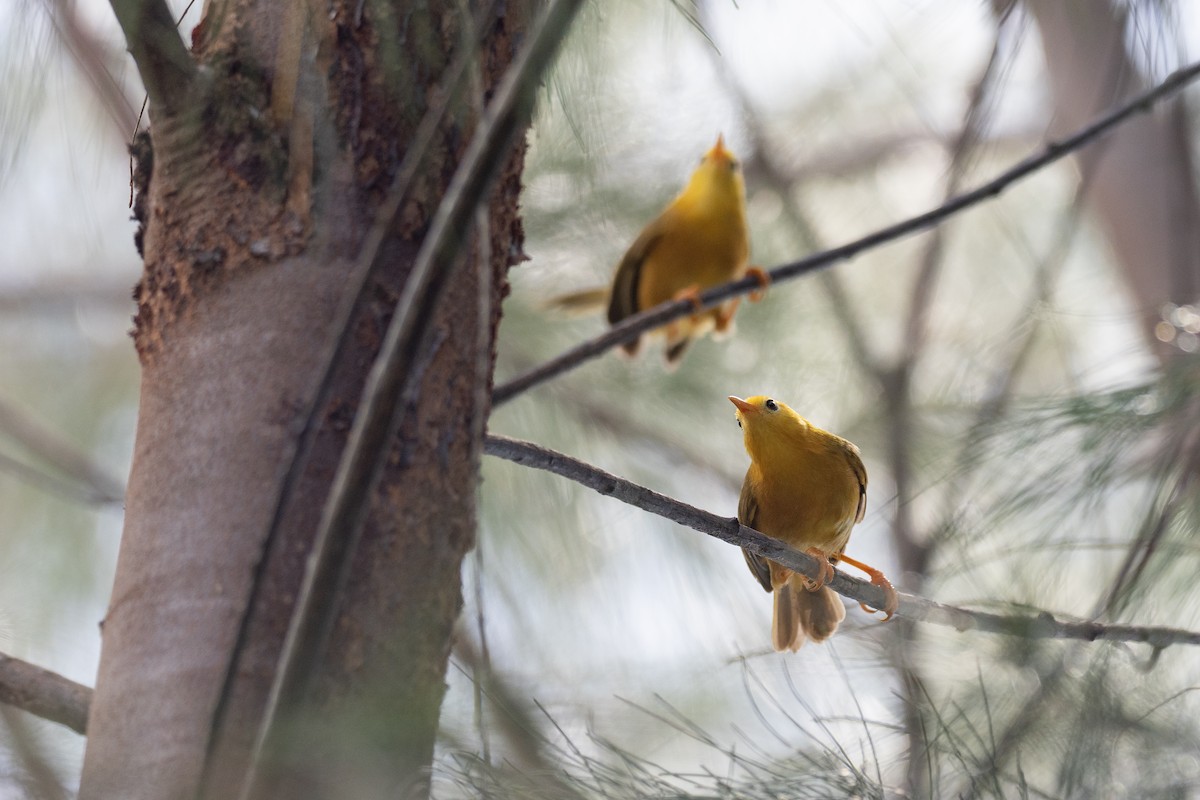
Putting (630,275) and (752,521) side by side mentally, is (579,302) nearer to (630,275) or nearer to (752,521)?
(630,275)

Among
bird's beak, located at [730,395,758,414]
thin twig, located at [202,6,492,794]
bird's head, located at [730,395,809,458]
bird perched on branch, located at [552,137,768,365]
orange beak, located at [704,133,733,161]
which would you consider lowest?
thin twig, located at [202,6,492,794]

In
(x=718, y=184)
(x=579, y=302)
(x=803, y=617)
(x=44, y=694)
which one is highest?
(x=718, y=184)

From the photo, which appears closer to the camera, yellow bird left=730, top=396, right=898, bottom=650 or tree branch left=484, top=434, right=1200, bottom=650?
tree branch left=484, top=434, right=1200, bottom=650

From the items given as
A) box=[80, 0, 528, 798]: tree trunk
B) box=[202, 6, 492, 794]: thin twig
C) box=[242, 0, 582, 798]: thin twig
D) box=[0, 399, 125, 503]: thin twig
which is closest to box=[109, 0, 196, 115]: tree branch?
box=[80, 0, 528, 798]: tree trunk

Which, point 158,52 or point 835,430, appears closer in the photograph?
point 158,52

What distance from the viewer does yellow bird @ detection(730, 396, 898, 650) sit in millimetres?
2332

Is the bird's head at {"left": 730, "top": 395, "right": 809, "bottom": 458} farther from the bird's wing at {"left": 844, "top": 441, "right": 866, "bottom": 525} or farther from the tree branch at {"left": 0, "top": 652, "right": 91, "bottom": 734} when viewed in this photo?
the tree branch at {"left": 0, "top": 652, "right": 91, "bottom": 734}

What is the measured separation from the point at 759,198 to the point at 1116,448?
2614 millimetres

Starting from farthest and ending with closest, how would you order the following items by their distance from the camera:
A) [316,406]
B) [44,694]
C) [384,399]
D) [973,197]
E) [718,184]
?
[718,184]
[973,197]
[44,694]
[316,406]
[384,399]

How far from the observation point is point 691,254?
3758mm

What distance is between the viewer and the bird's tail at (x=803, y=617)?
2438 mm

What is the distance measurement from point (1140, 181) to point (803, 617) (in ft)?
5.02

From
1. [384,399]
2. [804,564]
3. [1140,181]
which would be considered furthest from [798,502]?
[384,399]

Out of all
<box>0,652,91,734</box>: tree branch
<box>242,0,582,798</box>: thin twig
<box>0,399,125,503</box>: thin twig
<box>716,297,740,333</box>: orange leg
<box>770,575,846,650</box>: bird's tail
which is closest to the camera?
<box>242,0,582,798</box>: thin twig
